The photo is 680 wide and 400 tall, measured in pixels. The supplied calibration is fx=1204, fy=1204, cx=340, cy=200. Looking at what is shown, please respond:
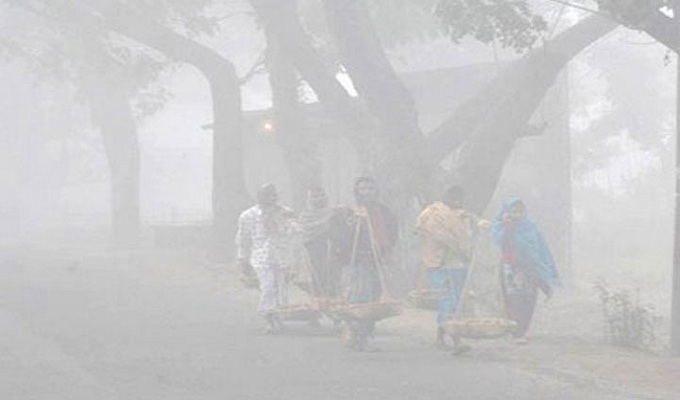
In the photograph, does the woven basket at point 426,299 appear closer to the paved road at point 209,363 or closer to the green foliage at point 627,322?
the paved road at point 209,363

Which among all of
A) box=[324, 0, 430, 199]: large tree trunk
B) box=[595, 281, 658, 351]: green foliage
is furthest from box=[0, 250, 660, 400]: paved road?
box=[324, 0, 430, 199]: large tree trunk

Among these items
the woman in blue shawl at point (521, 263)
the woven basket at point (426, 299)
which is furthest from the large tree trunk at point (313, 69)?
the woman in blue shawl at point (521, 263)

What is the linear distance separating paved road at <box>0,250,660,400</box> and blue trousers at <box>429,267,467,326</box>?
0.43 meters

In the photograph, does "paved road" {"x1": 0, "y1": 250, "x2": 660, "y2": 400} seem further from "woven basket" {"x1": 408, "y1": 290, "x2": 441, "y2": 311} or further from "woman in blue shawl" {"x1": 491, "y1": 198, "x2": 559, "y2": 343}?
"woman in blue shawl" {"x1": 491, "y1": 198, "x2": 559, "y2": 343}

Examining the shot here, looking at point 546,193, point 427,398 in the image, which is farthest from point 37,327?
point 546,193

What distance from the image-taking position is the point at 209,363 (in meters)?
11.2

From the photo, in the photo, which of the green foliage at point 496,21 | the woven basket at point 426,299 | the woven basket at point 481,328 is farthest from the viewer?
the green foliage at point 496,21

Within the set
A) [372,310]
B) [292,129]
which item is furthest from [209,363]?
[292,129]

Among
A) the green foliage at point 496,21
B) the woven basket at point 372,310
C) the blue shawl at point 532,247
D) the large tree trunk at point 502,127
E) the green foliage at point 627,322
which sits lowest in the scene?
the green foliage at point 627,322

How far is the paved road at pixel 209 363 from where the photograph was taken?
9672 mm

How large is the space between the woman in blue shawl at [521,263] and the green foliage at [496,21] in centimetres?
178

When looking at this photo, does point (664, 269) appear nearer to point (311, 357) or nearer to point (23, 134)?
point (311, 357)

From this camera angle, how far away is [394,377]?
10.4 meters

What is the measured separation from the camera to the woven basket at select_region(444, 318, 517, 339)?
36.1 feet
